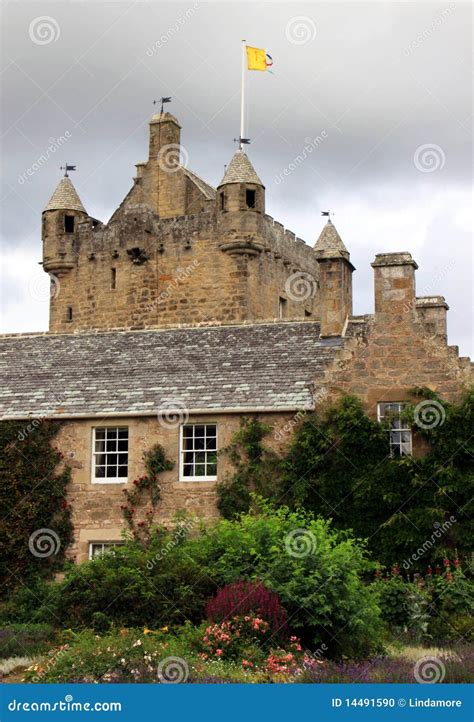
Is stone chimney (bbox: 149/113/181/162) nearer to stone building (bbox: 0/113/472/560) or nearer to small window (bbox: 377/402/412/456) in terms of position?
stone building (bbox: 0/113/472/560)

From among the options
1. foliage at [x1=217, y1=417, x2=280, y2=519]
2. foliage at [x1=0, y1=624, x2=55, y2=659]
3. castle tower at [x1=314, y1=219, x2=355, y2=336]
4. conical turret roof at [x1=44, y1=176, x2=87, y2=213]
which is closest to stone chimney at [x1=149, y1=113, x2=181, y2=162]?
conical turret roof at [x1=44, y1=176, x2=87, y2=213]

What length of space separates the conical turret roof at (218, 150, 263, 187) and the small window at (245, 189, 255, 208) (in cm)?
36

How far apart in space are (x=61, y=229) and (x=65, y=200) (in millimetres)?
1081

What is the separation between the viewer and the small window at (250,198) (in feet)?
133

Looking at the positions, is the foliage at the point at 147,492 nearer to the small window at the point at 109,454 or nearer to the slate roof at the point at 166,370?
the small window at the point at 109,454

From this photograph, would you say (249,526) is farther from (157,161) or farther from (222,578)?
(157,161)

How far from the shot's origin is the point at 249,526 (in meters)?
21.8

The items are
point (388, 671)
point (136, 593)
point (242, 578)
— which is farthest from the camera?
point (136, 593)

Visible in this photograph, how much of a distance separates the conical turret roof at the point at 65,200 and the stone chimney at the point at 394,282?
1885cm

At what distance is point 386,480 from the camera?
25.2m

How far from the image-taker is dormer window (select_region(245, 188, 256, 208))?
40438mm
